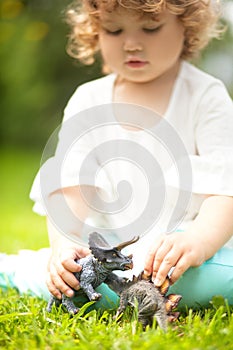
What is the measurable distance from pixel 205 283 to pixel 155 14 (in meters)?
0.86

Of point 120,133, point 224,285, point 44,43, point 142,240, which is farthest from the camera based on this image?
point 44,43

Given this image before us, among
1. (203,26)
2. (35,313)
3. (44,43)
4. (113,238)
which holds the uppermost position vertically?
(44,43)

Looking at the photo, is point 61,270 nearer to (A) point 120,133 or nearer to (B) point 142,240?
(B) point 142,240

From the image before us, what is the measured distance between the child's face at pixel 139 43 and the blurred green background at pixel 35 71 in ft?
18.4

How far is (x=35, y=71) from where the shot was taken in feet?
28.1

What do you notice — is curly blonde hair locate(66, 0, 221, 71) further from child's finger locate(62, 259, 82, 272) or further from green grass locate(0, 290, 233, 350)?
green grass locate(0, 290, 233, 350)

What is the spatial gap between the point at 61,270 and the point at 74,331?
0.84 ft

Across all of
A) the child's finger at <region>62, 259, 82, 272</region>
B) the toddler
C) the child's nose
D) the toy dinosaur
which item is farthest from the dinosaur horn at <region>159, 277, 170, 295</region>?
the child's nose

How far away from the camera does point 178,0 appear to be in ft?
7.32

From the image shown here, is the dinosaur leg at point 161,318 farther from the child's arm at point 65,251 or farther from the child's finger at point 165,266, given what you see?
the child's arm at point 65,251

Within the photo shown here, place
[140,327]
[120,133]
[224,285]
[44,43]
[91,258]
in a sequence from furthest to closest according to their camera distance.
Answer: [44,43] < [120,133] < [224,285] < [91,258] < [140,327]

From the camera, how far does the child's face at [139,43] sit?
2.14m

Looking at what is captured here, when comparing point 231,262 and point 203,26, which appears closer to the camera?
point 231,262

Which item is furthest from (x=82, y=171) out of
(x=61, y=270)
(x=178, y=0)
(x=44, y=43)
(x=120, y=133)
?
(x=44, y=43)
